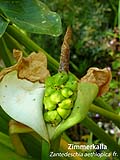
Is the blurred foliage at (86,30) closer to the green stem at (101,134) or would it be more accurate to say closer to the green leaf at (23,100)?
the green stem at (101,134)

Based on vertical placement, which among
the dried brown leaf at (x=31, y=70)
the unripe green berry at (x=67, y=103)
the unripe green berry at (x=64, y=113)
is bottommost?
the unripe green berry at (x=64, y=113)

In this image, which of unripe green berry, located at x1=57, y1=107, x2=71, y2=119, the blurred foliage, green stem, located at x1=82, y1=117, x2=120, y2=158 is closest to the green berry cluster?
unripe green berry, located at x1=57, y1=107, x2=71, y2=119

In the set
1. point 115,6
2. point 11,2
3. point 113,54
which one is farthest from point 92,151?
point 115,6

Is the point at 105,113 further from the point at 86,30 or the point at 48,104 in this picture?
the point at 86,30

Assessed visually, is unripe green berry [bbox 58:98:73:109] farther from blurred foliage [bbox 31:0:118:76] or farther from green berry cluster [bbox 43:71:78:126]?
blurred foliage [bbox 31:0:118:76]

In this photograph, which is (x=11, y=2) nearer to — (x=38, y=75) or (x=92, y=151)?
(x=38, y=75)

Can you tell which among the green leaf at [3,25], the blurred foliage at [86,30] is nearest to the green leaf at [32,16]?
the green leaf at [3,25]
